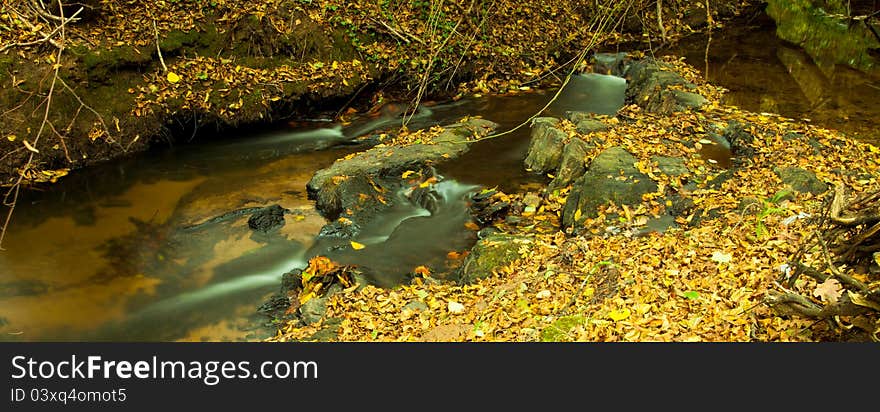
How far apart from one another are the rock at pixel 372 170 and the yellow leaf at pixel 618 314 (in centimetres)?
331

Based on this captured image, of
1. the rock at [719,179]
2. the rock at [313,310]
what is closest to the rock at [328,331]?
the rock at [313,310]

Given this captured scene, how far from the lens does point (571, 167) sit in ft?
25.7

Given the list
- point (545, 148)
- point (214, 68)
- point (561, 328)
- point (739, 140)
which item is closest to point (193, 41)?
point (214, 68)

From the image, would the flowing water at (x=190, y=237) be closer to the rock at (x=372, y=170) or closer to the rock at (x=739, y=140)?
the rock at (x=372, y=170)

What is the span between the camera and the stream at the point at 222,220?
634 centimetres

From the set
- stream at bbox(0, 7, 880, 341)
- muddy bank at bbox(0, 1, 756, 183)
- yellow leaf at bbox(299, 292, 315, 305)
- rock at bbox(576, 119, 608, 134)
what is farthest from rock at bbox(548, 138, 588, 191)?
yellow leaf at bbox(299, 292, 315, 305)

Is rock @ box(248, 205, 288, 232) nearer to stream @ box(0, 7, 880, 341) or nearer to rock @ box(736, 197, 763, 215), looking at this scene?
stream @ box(0, 7, 880, 341)

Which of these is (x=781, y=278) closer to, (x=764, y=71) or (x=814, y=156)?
(x=814, y=156)

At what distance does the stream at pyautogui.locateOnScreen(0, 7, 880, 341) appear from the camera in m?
6.34

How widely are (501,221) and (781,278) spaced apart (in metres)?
3.72

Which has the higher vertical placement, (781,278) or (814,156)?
(781,278)

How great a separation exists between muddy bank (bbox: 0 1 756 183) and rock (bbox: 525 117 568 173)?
1657 millimetres

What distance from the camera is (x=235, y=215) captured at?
7.99 meters

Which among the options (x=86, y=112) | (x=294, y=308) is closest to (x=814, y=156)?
(x=294, y=308)
